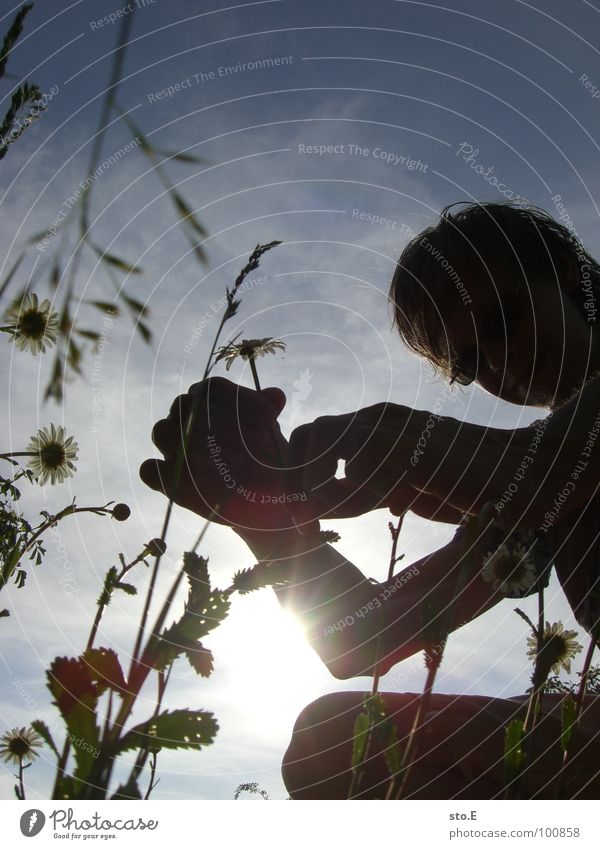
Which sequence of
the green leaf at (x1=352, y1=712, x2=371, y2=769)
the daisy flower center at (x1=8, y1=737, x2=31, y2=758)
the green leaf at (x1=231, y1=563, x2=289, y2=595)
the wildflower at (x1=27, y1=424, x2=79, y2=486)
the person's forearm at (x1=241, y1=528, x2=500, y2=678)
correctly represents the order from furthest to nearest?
the wildflower at (x1=27, y1=424, x2=79, y2=486) < the person's forearm at (x1=241, y1=528, x2=500, y2=678) < the daisy flower center at (x1=8, y1=737, x2=31, y2=758) < the green leaf at (x1=352, y1=712, x2=371, y2=769) < the green leaf at (x1=231, y1=563, x2=289, y2=595)

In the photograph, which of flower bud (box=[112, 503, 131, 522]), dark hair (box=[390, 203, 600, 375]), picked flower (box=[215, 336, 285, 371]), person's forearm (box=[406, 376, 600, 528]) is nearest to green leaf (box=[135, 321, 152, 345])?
person's forearm (box=[406, 376, 600, 528])

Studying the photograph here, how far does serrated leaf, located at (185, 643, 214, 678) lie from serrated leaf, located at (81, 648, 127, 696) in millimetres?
40

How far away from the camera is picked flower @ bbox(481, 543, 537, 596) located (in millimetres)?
806

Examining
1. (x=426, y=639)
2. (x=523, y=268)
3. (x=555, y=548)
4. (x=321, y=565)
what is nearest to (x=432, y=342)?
(x=523, y=268)

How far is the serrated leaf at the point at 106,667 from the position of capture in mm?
298

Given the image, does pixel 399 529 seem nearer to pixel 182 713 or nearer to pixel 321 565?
pixel 182 713

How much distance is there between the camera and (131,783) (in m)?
0.27

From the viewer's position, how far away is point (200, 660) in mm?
292

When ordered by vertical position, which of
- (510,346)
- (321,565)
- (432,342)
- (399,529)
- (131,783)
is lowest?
(131,783)

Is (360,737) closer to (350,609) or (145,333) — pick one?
(145,333)

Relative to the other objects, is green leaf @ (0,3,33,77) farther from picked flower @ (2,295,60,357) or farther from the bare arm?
picked flower @ (2,295,60,357)

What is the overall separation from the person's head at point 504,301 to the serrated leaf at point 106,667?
110cm

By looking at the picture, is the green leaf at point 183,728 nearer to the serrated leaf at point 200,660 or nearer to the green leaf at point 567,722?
the serrated leaf at point 200,660

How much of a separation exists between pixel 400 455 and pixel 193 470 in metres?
0.21
